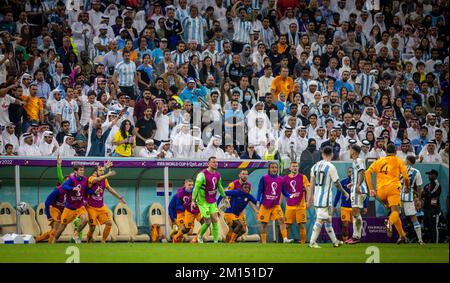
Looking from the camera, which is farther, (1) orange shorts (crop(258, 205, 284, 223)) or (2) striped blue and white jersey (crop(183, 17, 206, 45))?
(2) striped blue and white jersey (crop(183, 17, 206, 45))

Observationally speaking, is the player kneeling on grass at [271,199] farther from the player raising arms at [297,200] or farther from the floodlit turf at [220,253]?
the floodlit turf at [220,253]

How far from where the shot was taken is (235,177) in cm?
2411

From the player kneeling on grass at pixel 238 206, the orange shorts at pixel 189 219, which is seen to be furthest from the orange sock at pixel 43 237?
the player kneeling on grass at pixel 238 206

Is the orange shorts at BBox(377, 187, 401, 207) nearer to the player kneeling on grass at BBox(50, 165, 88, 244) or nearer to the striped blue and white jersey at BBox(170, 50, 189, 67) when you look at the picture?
the player kneeling on grass at BBox(50, 165, 88, 244)

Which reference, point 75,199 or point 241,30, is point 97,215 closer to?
point 75,199

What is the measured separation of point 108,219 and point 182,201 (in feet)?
6.78

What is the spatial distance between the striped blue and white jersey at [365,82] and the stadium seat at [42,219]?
10.1m

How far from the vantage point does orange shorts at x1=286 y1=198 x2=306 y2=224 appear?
21.9m

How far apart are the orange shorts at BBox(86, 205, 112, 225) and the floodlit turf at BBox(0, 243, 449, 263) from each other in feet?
5.06

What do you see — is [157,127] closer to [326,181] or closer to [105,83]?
[105,83]

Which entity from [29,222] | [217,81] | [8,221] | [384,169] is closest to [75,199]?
[29,222]

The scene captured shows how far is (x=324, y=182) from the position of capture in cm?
1888

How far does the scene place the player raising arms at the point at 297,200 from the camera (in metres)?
21.9

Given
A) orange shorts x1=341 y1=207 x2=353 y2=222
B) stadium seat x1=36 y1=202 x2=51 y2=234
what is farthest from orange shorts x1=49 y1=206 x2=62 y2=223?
orange shorts x1=341 y1=207 x2=353 y2=222
